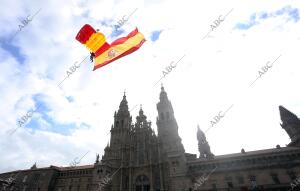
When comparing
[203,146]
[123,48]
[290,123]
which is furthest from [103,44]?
[203,146]

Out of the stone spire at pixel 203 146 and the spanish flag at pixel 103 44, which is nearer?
the spanish flag at pixel 103 44

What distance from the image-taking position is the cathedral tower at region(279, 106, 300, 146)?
55.2 m

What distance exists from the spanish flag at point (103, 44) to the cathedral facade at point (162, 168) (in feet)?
120

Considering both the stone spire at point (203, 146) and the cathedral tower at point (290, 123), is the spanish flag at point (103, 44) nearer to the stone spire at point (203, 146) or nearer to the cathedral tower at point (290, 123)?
the cathedral tower at point (290, 123)

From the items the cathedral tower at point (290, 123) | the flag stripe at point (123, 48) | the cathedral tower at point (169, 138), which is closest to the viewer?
the flag stripe at point (123, 48)

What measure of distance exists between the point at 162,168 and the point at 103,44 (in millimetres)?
41362

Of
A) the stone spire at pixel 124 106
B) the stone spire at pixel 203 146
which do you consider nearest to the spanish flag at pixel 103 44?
the stone spire at pixel 124 106

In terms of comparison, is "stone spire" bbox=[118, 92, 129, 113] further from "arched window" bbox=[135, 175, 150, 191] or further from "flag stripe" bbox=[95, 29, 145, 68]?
"flag stripe" bbox=[95, 29, 145, 68]

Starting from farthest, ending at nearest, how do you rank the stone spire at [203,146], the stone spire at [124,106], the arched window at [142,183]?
1. the stone spire at [203,146]
2. the stone spire at [124,106]
3. the arched window at [142,183]

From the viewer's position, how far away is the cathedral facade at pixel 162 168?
123 ft

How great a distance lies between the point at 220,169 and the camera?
135ft

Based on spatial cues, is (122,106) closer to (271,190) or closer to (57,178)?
(57,178)

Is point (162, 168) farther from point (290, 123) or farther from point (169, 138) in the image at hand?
point (290, 123)

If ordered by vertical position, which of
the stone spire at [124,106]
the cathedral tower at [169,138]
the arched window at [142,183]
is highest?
the stone spire at [124,106]
